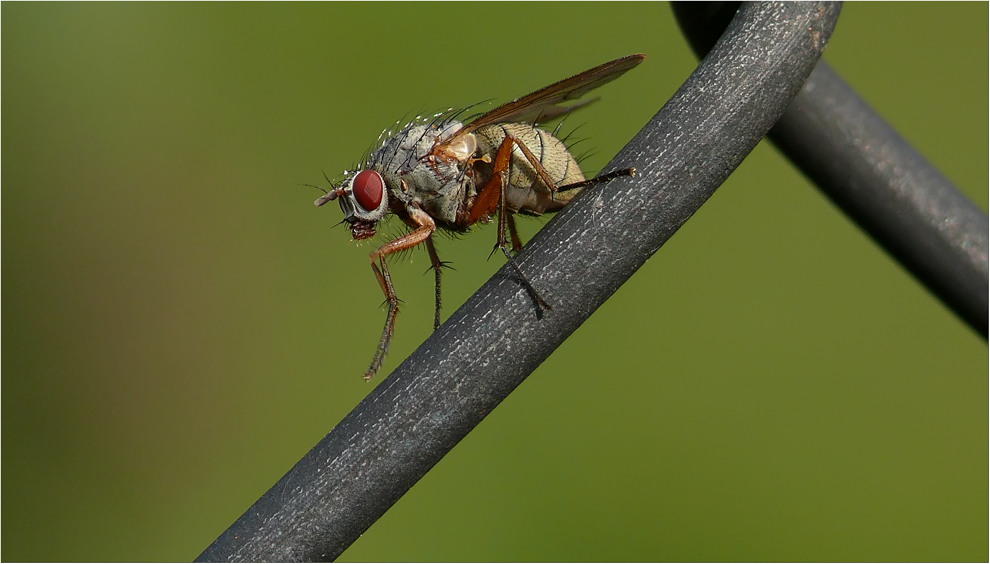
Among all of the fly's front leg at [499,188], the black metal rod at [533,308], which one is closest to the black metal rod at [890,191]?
the black metal rod at [533,308]

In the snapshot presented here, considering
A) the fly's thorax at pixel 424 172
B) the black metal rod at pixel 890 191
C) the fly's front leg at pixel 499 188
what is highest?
the fly's thorax at pixel 424 172

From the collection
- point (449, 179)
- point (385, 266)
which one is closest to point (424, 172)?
point (449, 179)

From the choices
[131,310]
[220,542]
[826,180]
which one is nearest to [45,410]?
[131,310]

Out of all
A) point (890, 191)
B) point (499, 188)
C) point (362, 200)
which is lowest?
point (890, 191)

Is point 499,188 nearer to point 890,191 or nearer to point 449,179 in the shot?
point 449,179

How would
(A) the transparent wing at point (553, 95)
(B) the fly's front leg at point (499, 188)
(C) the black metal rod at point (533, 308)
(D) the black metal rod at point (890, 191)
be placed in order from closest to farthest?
(C) the black metal rod at point (533, 308) → (D) the black metal rod at point (890, 191) → (A) the transparent wing at point (553, 95) → (B) the fly's front leg at point (499, 188)

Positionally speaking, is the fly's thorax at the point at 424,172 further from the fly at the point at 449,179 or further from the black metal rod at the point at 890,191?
the black metal rod at the point at 890,191

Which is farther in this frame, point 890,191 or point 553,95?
point 553,95

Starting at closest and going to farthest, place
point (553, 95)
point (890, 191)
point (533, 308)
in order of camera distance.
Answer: point (533, 308) → point (890, 191) → point (553, 95)
